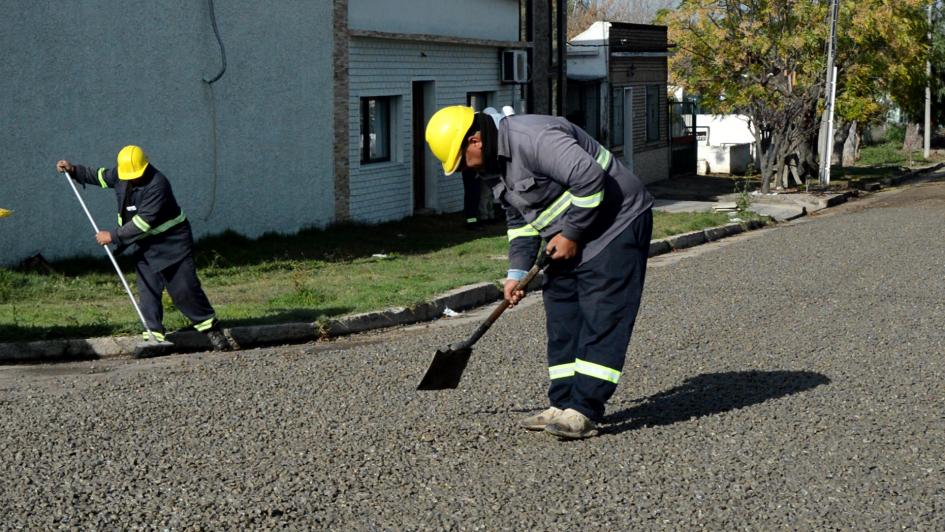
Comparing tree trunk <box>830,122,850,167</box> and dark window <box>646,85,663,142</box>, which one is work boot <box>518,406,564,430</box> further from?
tree trunk <box>830,122,850,167</box>

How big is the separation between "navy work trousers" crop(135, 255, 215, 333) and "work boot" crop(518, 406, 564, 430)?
407 centimetres

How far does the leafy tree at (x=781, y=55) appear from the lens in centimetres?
2970

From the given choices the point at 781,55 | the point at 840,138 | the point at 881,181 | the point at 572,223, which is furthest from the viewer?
the point at 840,138

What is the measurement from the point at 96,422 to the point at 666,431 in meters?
3.12

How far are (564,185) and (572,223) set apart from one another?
20cm

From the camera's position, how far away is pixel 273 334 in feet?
36.5

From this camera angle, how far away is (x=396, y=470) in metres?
6.42

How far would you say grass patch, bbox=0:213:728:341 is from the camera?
451 inches

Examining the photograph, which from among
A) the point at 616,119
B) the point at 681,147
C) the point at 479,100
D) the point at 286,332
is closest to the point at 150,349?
the point at 286,332

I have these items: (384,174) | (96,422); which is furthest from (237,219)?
(96,422)

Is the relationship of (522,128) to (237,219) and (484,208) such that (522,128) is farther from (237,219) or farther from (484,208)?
(484,208)

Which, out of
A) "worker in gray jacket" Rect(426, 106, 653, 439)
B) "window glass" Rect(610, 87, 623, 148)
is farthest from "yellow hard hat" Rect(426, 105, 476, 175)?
"window glass" Rect(610, 87, 623, 148)

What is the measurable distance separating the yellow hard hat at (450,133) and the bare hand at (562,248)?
25.0 inches

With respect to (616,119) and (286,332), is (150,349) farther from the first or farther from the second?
(616,119)
